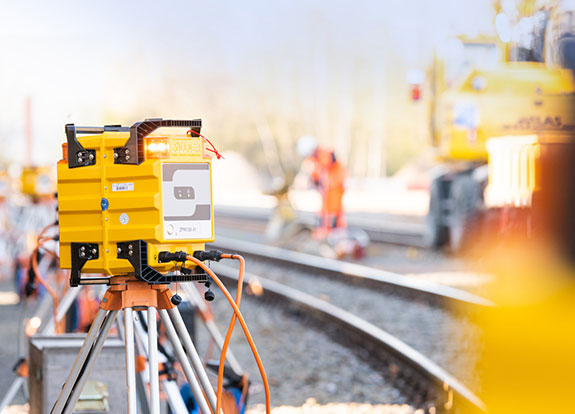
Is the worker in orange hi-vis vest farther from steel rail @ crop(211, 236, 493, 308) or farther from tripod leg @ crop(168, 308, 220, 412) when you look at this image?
tripod leg @ crop(168, 308, 220, 412)

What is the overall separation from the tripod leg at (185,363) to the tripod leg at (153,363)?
62 mm

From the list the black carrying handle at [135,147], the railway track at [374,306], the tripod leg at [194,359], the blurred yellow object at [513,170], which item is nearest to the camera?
the black carrying handle at [135,147]

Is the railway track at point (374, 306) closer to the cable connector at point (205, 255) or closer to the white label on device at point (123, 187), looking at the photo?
the cable connector at point (205, 255)

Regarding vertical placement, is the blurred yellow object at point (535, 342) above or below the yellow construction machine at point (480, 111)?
below

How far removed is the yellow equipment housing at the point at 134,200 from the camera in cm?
237

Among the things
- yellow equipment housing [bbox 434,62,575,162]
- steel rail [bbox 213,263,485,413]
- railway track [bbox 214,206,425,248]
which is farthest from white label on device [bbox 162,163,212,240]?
railway track [bbox 214,206,425,248]

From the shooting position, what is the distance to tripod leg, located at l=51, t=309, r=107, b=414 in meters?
2.47

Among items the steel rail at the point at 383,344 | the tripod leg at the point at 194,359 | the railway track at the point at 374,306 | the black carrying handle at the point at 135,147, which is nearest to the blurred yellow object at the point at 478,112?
the railway track at the point at 374,306

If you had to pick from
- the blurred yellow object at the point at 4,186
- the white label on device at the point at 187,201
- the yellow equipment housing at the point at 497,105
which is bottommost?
the blurred yellow object at the point at 4,186

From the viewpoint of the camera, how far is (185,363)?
2.54 metres

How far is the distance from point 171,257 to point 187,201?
167 mm

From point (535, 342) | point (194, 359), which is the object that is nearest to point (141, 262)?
point (194, 359)

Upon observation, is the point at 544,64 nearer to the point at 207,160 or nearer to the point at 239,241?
the point at 239,241

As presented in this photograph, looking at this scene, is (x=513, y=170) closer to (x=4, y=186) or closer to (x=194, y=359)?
(x=194, y=359)
